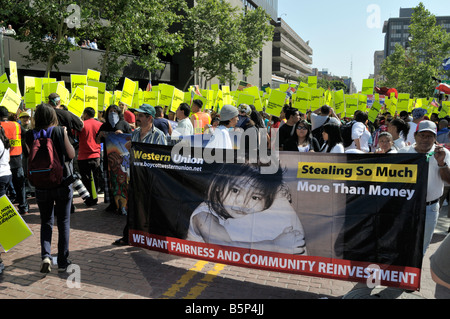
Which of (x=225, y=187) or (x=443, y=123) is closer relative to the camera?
(x=225, y=187)

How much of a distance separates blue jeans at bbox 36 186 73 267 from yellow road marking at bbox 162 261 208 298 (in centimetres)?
142

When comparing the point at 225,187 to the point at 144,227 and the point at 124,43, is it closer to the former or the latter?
the point at 144,227

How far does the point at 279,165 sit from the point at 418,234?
4.99ft

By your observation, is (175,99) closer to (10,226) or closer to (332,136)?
(332,136)

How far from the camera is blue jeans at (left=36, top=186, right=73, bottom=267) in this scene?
4.68m

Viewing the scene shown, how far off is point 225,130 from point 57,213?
2.51 metres

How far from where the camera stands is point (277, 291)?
443 centimetres

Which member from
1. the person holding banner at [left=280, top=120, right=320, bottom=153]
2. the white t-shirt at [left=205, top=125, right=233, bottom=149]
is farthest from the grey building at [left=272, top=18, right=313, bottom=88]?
the white t-shirt at [left=205, top=125, right=233, bottom=149]

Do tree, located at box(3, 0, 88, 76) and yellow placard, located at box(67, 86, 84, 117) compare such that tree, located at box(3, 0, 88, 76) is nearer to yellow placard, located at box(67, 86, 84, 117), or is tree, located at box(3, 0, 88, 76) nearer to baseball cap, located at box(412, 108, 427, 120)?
yellow placard, located at box(67, 86, 84, 117)

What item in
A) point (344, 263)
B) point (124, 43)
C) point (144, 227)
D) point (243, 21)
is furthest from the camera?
point (243, 21)

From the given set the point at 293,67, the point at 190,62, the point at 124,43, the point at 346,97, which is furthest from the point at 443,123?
the point at 293,67

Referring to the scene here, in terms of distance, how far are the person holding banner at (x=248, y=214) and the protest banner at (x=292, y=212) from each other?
0.04 feet

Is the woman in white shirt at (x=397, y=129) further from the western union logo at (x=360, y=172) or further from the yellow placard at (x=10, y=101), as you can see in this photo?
the yellow placard at (x=10, y=101)

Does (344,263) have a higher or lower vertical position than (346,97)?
lower
